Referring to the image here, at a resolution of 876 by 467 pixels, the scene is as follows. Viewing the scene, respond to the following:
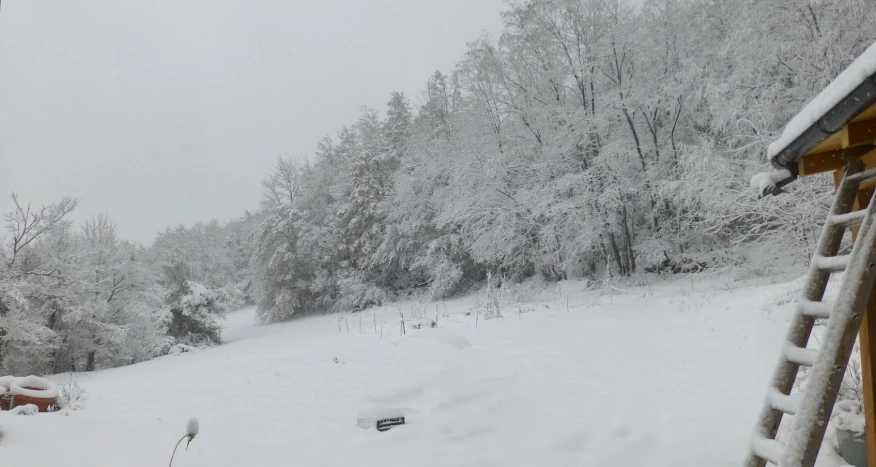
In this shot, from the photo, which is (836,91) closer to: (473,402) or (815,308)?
(815,308)

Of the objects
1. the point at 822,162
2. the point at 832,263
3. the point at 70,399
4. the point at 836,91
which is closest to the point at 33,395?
the point at 70,399

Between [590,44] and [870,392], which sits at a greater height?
[590,44]

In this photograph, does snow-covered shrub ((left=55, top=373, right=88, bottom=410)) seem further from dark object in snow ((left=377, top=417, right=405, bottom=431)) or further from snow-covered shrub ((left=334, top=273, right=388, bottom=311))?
snow-covered shrub ((left=334, top=273, right=388, bottom=311))

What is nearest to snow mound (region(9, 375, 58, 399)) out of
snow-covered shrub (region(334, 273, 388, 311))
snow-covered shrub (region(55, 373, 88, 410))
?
snow-covered shrub (region(55, 373, 88, 410))

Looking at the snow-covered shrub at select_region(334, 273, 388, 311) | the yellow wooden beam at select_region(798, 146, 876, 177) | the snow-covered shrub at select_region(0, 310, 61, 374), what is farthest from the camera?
the snow-covered shrub at select_region(334, 273, 388, 311)

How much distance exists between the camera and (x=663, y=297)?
11.8 meters

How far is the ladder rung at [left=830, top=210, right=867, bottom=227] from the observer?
219 cm

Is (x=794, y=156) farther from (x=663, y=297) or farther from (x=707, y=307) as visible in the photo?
(x=663, y=297)

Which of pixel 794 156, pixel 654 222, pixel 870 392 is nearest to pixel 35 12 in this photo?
pixel 794 156

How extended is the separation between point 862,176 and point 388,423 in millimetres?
4494

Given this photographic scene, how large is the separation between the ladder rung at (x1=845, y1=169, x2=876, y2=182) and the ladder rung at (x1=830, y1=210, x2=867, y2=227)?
0.23 m

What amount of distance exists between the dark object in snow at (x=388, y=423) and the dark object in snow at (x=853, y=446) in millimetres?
3792

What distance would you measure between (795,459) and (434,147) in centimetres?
2026

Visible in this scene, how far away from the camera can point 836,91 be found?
2137mm
